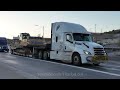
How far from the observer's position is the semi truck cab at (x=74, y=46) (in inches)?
Answer: 799

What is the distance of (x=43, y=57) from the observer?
1053 inches

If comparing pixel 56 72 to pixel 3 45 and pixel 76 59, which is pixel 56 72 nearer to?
pixel 76 59

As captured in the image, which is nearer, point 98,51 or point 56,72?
point 56,72

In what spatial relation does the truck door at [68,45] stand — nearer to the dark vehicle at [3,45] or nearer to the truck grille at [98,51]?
the truck grille at [98,51]

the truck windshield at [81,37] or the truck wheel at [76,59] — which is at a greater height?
the truck windshield at [81,37]

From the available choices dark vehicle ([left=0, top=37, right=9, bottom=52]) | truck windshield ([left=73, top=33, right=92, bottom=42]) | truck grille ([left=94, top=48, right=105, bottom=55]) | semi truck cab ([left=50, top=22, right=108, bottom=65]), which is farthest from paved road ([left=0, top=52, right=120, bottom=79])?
dark vehicle ([left=0, top=37, right=9, bottom=52])

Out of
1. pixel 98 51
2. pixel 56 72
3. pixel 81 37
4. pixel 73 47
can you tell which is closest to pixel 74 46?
pixel 73 47

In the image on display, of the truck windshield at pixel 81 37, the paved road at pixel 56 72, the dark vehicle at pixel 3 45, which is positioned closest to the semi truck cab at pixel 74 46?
the truck windshield at pixel 81 37

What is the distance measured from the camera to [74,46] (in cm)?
2141

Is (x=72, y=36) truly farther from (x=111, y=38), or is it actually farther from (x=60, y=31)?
(x=111, y=38)

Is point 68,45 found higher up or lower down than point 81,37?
lower down

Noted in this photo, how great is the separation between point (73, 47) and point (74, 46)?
13cm

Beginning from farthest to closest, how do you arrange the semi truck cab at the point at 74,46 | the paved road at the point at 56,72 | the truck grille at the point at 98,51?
the truck grille at the point at 98,51, the semi truck cab at the point at 74,46, the paved road at the point at 56,72

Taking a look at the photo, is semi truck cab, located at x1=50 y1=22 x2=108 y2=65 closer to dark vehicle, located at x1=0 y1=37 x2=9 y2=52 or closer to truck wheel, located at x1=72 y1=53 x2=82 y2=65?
truck wheel, located at x1=72 y1=53 x2=82 y2=65
